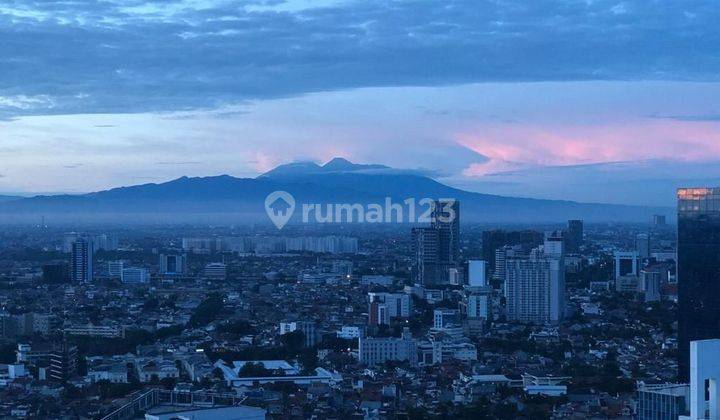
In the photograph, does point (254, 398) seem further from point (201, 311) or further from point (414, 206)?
point (414, 206)

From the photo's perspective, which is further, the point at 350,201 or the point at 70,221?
the point at 70,221

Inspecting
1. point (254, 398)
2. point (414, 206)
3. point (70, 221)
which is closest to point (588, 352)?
point (254, 398)

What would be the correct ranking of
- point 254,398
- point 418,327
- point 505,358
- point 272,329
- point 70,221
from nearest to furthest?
point 254,398 → point 505,358 → point 272,329 → point 418,327 → point 70,221

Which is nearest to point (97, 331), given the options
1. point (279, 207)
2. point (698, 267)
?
point (698, 267)

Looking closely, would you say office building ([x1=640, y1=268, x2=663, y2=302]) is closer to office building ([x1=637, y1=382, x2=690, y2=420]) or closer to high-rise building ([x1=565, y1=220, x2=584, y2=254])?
high-rise building ([x1=565, y1=220, x2=584, y2=254])

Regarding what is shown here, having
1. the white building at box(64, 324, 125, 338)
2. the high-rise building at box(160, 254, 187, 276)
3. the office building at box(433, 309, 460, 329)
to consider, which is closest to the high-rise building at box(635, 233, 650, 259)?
the office building at box(433, 309, 460, 329)

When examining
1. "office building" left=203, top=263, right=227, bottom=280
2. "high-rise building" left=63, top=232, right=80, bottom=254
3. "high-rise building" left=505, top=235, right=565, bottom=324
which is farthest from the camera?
"high-rise building" left=63, top=232, right=80, bottom=254
